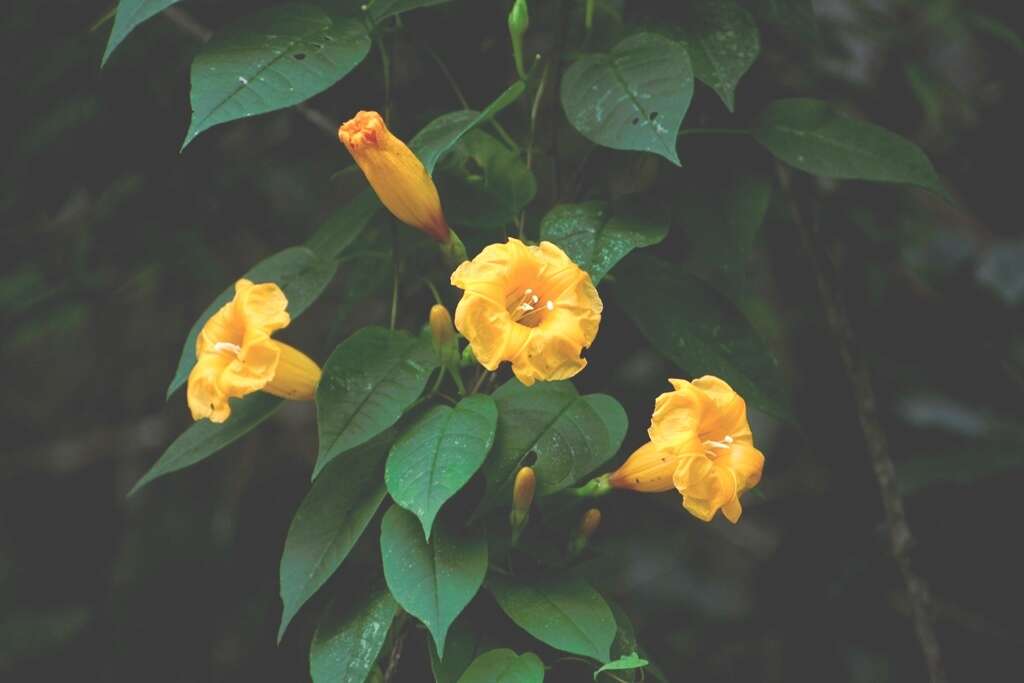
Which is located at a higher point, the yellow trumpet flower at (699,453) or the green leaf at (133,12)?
the green leaf at (133,12)

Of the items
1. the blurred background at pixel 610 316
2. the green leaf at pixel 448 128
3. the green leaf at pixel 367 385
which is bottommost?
the blurred background at pixel 610 316

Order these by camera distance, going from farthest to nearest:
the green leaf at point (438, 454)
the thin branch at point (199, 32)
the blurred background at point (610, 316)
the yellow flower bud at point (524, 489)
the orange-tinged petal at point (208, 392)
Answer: the thin branch at point (199, 32) → the blurred background at point (610, 316) → the orange-tinged petal at point (208, 392) → the yellow flower bud at point (524, 489) → the green leaf at point (438, 454)

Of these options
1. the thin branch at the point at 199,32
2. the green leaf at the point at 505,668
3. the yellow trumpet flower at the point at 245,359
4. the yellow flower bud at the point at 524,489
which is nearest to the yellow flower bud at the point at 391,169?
the yellow trumpet flower at the point at 245,359

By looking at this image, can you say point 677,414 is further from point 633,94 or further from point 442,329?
point 633,94

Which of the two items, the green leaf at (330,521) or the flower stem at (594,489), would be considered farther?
the flower stem at (594,489)

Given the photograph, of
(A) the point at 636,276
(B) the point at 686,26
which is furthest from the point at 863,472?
(B) the point at 686,26

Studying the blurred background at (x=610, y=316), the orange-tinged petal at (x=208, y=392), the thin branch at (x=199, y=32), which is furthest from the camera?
the thin branch at (x=199, y=32)

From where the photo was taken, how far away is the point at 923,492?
292cm

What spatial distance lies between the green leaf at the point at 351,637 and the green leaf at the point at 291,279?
18.7 inches

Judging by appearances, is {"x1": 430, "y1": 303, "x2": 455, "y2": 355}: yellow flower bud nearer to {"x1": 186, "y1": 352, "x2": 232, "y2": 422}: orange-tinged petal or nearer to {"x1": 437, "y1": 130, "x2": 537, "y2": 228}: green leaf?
{"x1": 437, "y1": 130, "x2": 537, "y2": 228}: green leaf

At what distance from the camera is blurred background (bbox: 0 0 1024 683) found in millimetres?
2330

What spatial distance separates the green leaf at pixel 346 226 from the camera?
1.89 meters

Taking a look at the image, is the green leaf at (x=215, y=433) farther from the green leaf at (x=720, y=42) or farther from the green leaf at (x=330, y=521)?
the green leaf at (x=720, y=42)

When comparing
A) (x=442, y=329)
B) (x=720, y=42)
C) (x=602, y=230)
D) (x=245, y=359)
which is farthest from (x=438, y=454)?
(x=720, y=42)
